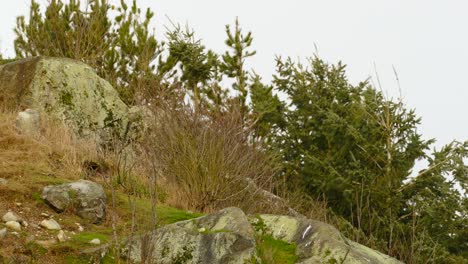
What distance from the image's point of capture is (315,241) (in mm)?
5668

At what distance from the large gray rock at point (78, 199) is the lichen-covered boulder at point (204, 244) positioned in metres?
1.78

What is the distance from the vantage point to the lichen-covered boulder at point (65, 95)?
38.0 feet

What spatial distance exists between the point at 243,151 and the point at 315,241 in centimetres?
477

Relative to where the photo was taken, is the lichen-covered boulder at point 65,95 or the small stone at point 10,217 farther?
the lichen-covered boulder at point 65,95

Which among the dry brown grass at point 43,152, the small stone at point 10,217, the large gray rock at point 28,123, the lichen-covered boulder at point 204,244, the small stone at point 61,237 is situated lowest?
the small stone at point 61,237

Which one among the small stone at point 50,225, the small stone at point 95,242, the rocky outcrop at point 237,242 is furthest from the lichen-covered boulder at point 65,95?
the rocky outcrop at point 237,242

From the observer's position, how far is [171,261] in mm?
5555

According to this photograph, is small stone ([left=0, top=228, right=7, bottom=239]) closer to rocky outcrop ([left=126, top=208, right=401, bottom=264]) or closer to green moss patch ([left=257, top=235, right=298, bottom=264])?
rocky outcrop ([left=126, top=208, right=401, bottom=264])

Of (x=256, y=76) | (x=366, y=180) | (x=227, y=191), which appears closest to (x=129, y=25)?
(x=256, y=76)

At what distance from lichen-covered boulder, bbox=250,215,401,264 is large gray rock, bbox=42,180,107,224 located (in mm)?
2151

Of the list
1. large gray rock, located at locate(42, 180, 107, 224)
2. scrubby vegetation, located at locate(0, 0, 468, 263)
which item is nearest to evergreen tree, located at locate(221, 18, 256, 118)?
scrubby vegetation, located at locate(0, 0, 468, 263)

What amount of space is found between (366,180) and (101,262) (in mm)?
7660

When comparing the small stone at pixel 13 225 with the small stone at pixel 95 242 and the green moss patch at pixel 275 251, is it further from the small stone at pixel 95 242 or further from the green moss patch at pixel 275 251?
the green moss patch at pixel 275 251

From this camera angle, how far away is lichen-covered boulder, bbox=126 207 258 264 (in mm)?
5438
